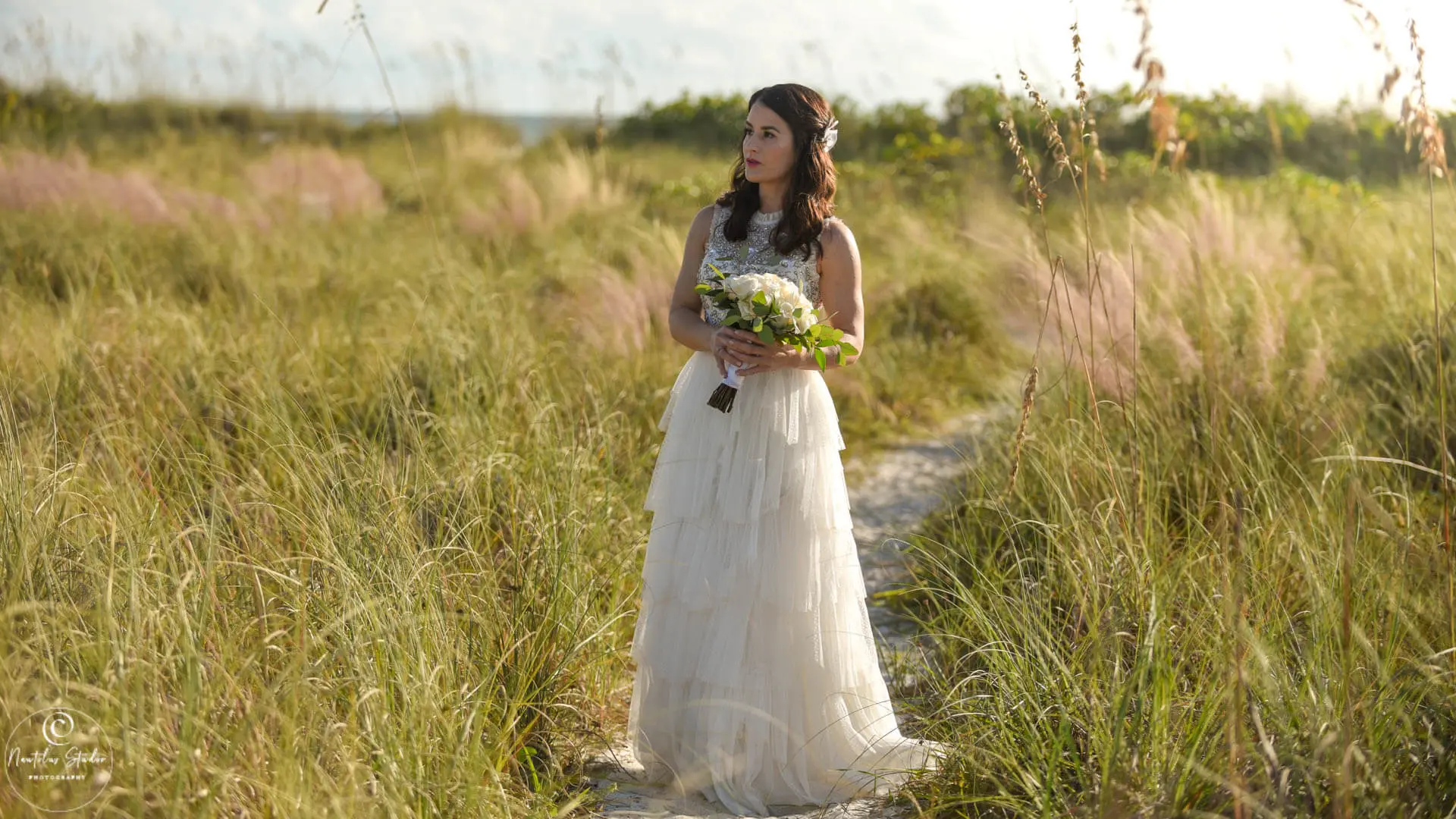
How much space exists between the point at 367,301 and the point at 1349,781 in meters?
5.68

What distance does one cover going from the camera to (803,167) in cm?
312

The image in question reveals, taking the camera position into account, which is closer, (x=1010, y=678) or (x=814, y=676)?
(x=1010, y=678)

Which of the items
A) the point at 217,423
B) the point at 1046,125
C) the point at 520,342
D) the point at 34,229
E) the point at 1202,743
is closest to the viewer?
the point at 1202,743

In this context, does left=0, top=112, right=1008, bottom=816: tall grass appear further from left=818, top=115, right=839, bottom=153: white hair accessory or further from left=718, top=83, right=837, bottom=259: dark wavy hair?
left=818, top=115, right=839, bottom=153: white hair accessory

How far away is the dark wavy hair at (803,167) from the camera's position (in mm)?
3094

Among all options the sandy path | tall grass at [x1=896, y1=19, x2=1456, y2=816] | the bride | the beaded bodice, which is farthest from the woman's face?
the sandy path

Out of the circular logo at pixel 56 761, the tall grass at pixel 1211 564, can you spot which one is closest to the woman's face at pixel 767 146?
the tall grass at pixel 1211 564

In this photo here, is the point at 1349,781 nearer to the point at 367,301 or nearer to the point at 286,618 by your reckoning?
the point at 286,618

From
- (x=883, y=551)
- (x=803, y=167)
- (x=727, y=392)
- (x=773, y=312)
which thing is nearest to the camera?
(x=773, y=312)

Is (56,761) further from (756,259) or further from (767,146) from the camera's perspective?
(767,146)

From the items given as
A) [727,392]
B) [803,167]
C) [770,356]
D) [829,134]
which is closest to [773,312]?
[770,356]

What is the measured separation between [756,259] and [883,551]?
7.28ft

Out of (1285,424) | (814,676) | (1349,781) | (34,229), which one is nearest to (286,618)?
(814,676)

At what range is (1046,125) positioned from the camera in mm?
2887
